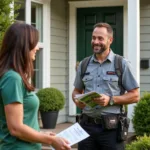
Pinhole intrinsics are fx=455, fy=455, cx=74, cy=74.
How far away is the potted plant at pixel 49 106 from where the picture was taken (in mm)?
8594

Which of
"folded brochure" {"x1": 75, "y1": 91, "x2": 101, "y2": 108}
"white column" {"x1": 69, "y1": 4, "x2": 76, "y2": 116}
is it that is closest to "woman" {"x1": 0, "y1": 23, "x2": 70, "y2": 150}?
"folded brochure" {"x1": 75, "y1": 91, "x2": 101, "y2": 108}

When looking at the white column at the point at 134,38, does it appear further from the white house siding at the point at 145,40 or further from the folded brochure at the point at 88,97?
the folded brochure at the point at 88,97

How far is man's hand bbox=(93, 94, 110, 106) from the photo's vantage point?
12.9 ft

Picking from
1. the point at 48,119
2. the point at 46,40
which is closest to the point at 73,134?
the point at 48,119

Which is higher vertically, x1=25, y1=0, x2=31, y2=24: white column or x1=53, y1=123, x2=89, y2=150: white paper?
Result: x1=25, y1=0, x2=31, y2=24: white column

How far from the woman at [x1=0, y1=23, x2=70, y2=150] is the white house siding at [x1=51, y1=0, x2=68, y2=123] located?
6.89 m

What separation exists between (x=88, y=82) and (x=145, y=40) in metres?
5.27

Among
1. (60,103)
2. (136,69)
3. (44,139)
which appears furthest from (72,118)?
(44,139)

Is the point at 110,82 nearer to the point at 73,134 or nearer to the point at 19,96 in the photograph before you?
the point at 73,134

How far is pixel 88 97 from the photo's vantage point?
12.7 feet

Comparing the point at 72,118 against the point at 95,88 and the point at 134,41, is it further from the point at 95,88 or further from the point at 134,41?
the point at 95,88

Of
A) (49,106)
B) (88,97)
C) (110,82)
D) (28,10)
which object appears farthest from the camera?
(28,10)

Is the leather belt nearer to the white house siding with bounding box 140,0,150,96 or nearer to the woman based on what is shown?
the woman

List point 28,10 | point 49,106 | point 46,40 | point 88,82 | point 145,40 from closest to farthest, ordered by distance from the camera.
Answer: point 88,82
point 49,106
point 28,10
point 145,40
point 46,40
